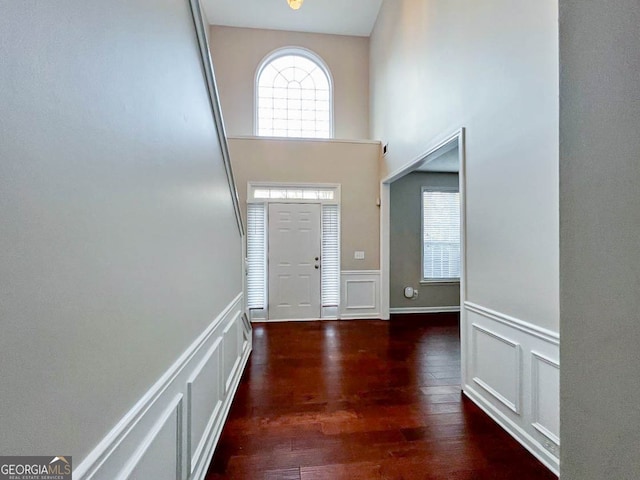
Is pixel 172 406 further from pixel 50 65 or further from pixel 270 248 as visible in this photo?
pixel 270 248

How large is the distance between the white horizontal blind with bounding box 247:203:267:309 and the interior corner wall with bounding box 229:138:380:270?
0.72 feet

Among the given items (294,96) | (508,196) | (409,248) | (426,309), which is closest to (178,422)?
(508,196)

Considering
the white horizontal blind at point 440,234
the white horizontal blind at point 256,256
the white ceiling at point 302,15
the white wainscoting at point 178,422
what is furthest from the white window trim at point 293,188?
the white ceiling at point 302,15

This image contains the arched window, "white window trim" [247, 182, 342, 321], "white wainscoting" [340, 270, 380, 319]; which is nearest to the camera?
"white window trim" [247, 182, 342, 321]

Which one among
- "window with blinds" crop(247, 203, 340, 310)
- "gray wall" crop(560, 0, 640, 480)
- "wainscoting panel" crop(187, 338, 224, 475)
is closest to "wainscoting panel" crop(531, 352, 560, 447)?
A: "gray wall" crop(560, 0, 640, 480)

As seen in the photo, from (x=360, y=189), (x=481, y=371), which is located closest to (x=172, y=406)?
(x=481, y=371)

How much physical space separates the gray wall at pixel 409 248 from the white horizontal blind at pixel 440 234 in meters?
0.13

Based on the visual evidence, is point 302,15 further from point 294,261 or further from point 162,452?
point 162,452

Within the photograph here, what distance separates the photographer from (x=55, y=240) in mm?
604

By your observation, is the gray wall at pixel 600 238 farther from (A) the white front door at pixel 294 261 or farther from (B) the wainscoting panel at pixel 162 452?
(A) the white front door at pixel 294 261

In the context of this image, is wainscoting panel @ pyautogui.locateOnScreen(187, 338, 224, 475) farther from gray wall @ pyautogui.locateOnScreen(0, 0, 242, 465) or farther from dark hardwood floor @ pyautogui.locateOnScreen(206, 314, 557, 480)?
gray wall @ pyautogui.locateOnScreen(0, 0, 242, 465)

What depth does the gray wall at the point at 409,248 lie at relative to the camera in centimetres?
537

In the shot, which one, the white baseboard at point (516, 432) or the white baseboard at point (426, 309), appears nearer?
the white baseboard at point (516, 432)

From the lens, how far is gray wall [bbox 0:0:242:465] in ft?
1.70
